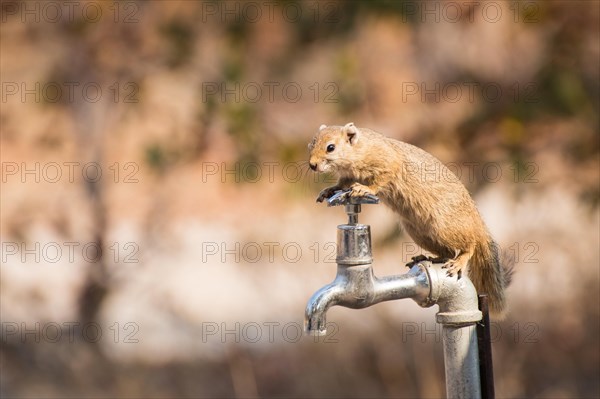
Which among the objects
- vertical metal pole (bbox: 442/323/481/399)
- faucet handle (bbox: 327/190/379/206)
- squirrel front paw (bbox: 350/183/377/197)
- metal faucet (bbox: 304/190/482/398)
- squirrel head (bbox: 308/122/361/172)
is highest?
squirrel head (bbox: 308/122/361/172)

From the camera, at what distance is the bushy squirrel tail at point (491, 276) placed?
2.57m

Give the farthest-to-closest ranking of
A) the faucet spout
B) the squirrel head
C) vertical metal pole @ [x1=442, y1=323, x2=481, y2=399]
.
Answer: the squirrel head → vertical metal pole @ [x1=442, y1=323, x2=481, y2=399] → the faucet spout

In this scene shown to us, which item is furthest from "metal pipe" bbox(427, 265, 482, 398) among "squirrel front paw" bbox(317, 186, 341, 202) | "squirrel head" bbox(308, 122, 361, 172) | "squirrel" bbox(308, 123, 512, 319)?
"squirrel head" bbox(308, 122, 361, 172)

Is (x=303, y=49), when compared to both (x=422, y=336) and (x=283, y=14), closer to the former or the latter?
(x=283, y=14)

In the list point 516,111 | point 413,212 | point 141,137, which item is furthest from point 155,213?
point 413,212

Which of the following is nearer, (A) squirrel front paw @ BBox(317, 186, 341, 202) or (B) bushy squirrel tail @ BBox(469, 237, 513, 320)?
(A) squirrel front paw @ BBox(317, 186, 341, 202)

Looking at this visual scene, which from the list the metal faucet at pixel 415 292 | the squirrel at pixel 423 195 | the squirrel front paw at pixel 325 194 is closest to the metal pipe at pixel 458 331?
the metal faucet at pixel 415 292

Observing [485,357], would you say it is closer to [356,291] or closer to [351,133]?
[356,291]

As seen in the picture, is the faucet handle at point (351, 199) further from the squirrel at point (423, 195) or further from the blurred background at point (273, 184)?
the blurred background at point (273, 184)

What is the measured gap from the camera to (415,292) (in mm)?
2219

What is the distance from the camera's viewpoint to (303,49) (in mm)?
6004

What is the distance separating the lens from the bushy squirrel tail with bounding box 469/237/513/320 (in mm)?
2568

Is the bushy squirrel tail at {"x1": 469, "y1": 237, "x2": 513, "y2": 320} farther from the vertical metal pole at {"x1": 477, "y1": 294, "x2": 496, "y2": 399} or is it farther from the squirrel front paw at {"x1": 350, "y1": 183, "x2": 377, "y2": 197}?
the squirrel front paw at {"x1": 350, "y1": 183, "x2": 377, "y2": 197}

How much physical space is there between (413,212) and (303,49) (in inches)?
144
